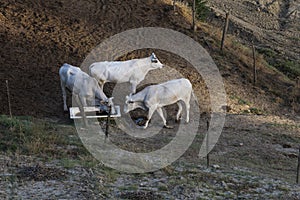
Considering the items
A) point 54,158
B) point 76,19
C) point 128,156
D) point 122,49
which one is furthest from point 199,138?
point 76,19

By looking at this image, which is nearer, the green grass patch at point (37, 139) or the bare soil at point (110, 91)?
the bare soil at point (110, 91)

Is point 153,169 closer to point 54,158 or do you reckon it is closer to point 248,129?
point 54,158

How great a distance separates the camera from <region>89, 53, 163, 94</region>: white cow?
20.0 metres

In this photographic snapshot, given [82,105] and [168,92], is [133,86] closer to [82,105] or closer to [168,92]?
[168,92]

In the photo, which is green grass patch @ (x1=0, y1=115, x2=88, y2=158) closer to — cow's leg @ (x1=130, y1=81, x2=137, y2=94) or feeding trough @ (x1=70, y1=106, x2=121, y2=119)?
feeding trough @ (x1=70, y1=106, x2=121, y2=119)

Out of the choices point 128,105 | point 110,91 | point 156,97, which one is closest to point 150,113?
point 156,97

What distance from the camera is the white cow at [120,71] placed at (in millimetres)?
20016

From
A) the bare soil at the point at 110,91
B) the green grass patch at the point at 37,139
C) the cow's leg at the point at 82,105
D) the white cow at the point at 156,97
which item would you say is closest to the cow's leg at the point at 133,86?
the bare soil at the point at 110,91

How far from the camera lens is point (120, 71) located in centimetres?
2009

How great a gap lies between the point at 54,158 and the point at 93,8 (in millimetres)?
13953

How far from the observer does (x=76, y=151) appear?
50.1 feet

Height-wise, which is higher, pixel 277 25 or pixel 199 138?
pixel 277 25

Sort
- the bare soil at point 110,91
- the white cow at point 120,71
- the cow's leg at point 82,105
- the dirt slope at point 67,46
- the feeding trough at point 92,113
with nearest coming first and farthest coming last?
the bare soil at point 110,91 < the cow's leg at point 82,105 < the feeding trough at point 92,113 < the white cow at point 120,71 < the dirt slope at point 67,46

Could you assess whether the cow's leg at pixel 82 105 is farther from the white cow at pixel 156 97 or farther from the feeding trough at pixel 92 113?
the white cow at pixel 156 97
